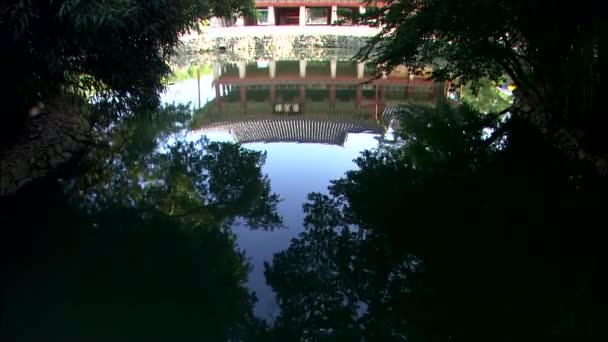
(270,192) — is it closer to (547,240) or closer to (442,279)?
(442,279)

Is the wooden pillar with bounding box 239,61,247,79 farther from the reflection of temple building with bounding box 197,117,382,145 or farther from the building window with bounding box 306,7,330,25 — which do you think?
the building window with bounding box 306,7,330,25

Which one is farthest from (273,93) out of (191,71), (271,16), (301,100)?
(271,16)

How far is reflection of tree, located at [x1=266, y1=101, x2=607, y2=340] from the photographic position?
15.7ft

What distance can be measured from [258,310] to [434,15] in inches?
215

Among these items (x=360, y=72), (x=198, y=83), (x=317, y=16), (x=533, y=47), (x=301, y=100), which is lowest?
(x=301, y=100)

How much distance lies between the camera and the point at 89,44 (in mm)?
6062

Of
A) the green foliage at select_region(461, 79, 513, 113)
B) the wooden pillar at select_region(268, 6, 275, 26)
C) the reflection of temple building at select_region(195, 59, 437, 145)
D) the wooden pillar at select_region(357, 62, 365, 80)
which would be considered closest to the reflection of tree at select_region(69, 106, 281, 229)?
the reflection of temple building at select_region(195, 59, 437, 145)

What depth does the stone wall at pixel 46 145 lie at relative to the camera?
24.4 feet

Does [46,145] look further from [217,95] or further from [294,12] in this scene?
[294,12]

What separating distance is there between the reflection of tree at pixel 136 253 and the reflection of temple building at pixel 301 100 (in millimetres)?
3628

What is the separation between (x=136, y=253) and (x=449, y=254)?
3710 millimetres

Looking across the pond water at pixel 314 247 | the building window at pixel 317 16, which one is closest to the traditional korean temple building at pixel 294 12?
the building window at pixel 317 16

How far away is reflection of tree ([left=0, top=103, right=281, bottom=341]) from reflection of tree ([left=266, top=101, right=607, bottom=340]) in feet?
2.24

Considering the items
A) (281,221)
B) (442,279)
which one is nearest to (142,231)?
(281,221)
